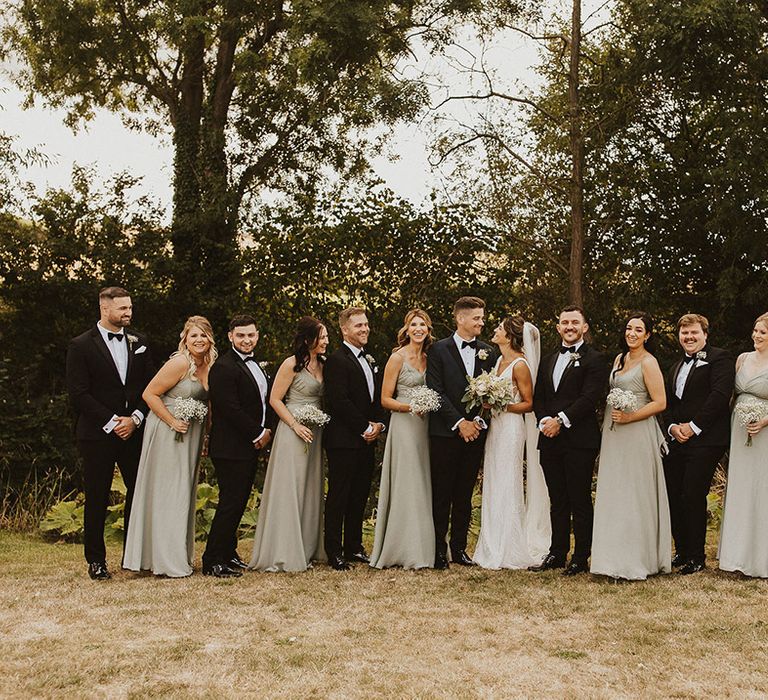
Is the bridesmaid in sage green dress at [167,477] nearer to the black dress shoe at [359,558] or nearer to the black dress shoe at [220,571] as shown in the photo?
the black dress shoe at [220,571]

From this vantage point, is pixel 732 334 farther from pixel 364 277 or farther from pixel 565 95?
pixel 364 277

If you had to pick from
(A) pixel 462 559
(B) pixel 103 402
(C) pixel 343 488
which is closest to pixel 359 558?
(C) pixel 343 488

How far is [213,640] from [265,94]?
12043mm

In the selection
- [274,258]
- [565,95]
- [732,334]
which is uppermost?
[565,95]

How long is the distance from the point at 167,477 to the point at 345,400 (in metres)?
1.53

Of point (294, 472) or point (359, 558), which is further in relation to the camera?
point (359, 558)

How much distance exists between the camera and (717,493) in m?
11.6

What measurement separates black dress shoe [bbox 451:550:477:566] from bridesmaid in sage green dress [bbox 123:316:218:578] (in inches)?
86.5

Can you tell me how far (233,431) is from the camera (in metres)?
7.59

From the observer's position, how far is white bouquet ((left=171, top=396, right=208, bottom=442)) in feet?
24.4

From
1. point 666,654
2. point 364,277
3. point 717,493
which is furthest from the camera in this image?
point 364,277

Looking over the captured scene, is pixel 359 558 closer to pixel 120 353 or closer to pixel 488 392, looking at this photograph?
pixel 488 392

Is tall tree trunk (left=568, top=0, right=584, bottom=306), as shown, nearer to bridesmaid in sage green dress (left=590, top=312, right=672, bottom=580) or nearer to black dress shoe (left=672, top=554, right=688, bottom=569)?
black dress shoe (left=672, top=554, right=688, bottom=569)

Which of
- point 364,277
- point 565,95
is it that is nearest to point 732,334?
point 565,95
